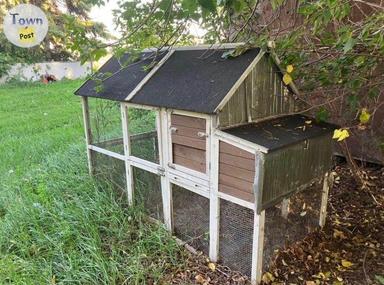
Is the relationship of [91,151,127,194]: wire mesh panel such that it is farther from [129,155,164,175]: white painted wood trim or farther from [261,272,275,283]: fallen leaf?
[261,272,275,283]: fallen leaf

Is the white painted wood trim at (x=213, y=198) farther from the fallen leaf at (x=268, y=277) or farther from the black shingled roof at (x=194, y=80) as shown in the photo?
the fallen leaf at (x=268, y=277)

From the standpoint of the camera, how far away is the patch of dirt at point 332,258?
2457 mm

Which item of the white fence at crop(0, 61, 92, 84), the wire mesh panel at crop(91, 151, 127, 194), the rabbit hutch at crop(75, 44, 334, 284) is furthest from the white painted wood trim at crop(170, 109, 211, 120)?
the white fence at crop(0, 61, 92, 84)

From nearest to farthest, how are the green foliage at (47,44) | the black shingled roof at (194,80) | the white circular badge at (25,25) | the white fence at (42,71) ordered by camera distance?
1. the black shingled roof at (194,80)
2. the white circular badge at (25,25)
3. the green foliage at (47,44)
4. the white fence at (42,71)

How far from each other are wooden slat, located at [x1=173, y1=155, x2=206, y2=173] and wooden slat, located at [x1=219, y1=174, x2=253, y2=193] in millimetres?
189

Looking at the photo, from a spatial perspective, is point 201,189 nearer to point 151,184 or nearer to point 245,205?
point 245,205

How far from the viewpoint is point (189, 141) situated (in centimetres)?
245

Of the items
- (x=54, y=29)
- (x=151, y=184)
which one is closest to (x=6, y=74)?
(x=54, y=29)

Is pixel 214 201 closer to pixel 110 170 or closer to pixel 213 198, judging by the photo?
pixel 213 198

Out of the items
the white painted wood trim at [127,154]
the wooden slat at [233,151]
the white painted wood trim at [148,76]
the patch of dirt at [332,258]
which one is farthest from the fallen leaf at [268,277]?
the white painted wood trim at [148,76]

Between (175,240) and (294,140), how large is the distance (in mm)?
1342

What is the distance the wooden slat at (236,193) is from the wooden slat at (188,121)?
45 cm

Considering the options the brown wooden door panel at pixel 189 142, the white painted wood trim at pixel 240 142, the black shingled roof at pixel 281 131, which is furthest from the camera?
the brown wooden door panel at pixel 189 142

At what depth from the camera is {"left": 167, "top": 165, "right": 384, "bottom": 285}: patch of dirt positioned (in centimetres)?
246
